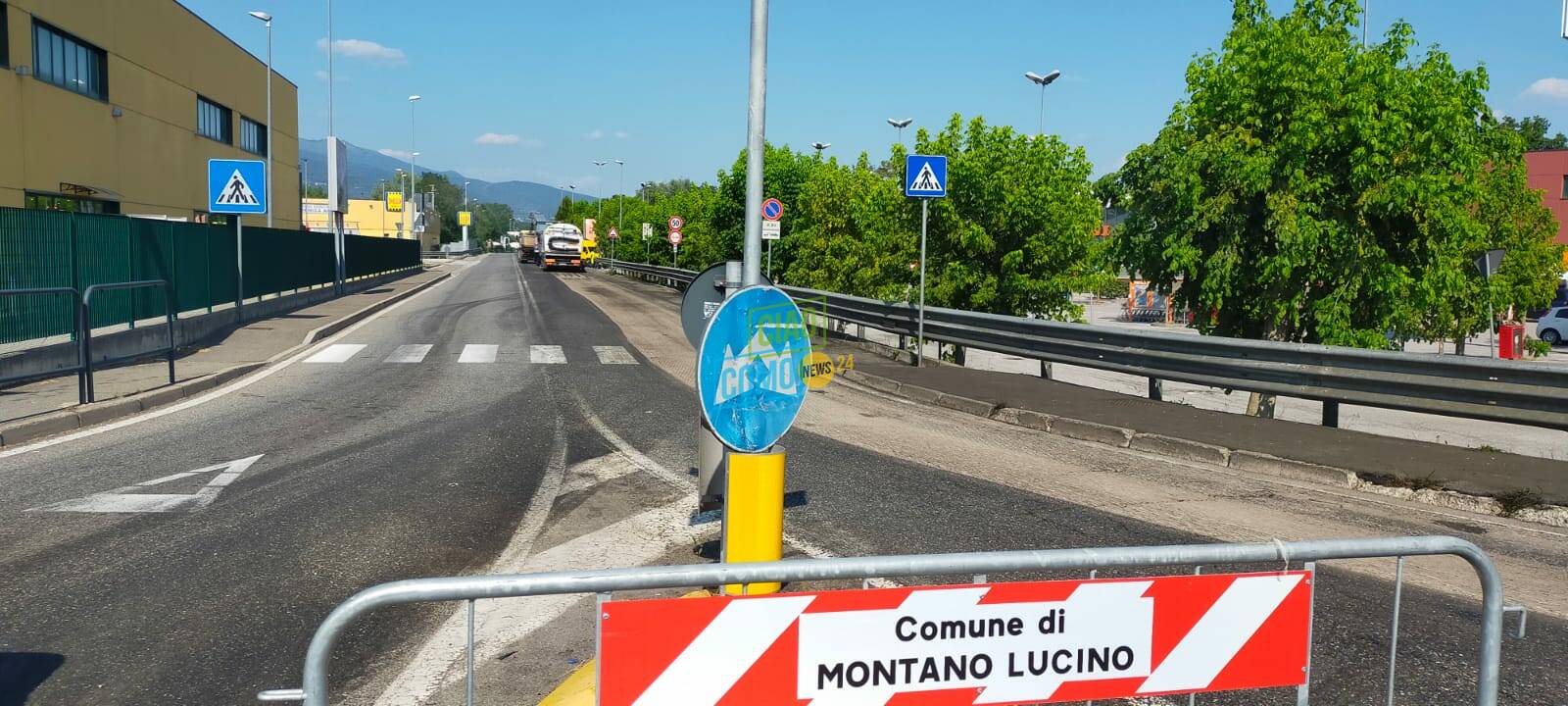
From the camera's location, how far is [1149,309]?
52.5 meters

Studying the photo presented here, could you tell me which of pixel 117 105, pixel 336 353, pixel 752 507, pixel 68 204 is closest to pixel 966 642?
pixel 752 507

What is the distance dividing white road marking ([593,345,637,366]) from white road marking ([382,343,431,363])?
282cm

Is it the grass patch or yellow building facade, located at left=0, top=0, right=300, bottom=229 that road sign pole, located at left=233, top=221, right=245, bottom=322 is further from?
the grass patch

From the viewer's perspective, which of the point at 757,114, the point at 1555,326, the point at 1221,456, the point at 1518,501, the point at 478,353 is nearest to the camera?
the point at 757,114

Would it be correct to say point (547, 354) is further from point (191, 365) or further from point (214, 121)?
point (214, 121)

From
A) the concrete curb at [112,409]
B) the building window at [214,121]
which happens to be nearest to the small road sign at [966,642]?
the concrete curb at [112,409]

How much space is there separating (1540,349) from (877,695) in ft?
98.5

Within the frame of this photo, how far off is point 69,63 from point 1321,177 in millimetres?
29810

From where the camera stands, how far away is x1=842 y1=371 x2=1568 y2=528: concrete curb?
805 cm

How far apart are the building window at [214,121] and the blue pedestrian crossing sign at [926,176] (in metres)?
32.4

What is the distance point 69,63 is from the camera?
92.4 feet

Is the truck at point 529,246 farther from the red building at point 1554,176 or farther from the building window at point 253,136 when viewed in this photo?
the red building at point 1554,176

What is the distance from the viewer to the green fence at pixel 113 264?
44.6 ft

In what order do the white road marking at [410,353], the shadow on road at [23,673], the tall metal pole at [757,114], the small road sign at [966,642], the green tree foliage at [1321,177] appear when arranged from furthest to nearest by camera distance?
the white road marking at [410,353] < the green tree foliage at [1321,177] < the tall metal pole at [757,114] < the shadow on road at [23,673] < the small road sign at [966,642]
